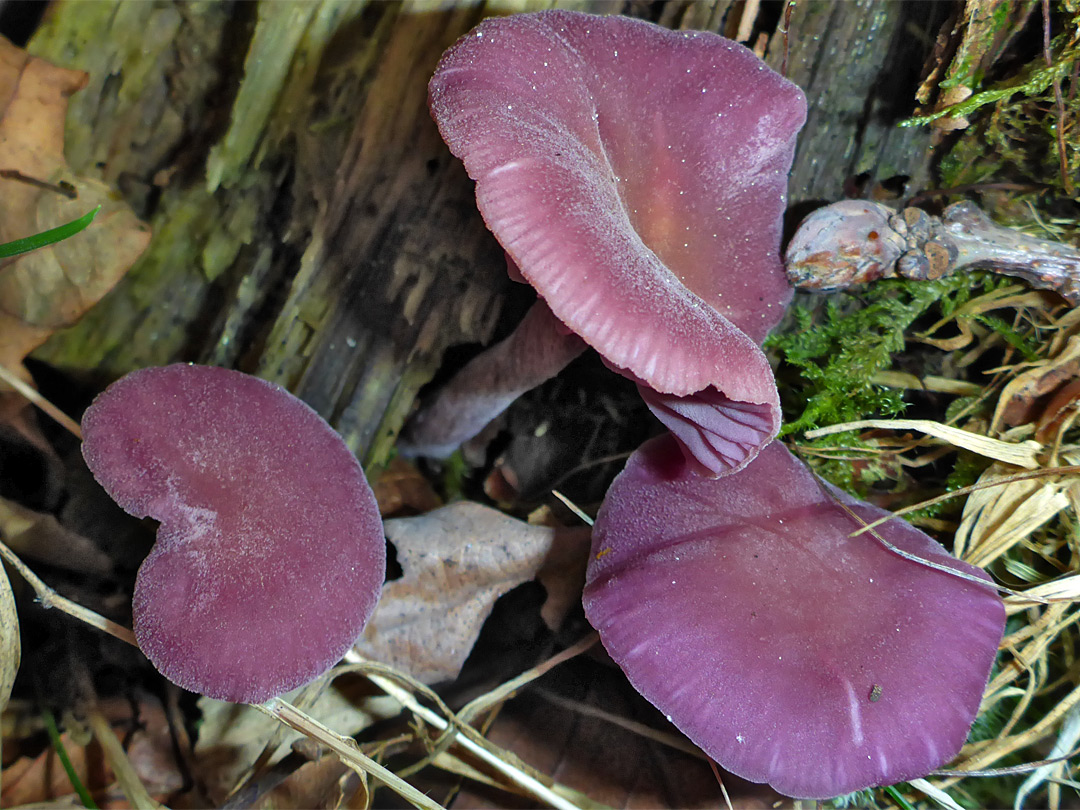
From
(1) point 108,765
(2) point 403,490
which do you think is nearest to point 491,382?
(2) point 403,490

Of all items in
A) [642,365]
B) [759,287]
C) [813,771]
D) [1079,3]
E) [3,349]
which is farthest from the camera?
[3,349]

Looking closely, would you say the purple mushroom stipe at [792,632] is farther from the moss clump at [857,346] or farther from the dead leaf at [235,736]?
the dead leaf at [235,736]

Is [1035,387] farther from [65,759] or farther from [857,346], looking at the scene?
[65,759]

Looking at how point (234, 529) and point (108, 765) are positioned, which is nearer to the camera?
point (234, 529)

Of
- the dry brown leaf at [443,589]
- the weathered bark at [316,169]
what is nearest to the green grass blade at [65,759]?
the weathered bark at [316,169]

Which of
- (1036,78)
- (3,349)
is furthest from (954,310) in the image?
(3,349)

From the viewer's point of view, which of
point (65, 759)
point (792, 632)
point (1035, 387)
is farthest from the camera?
point (1035, 387)

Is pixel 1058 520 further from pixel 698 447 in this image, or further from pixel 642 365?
pixel 642 365
